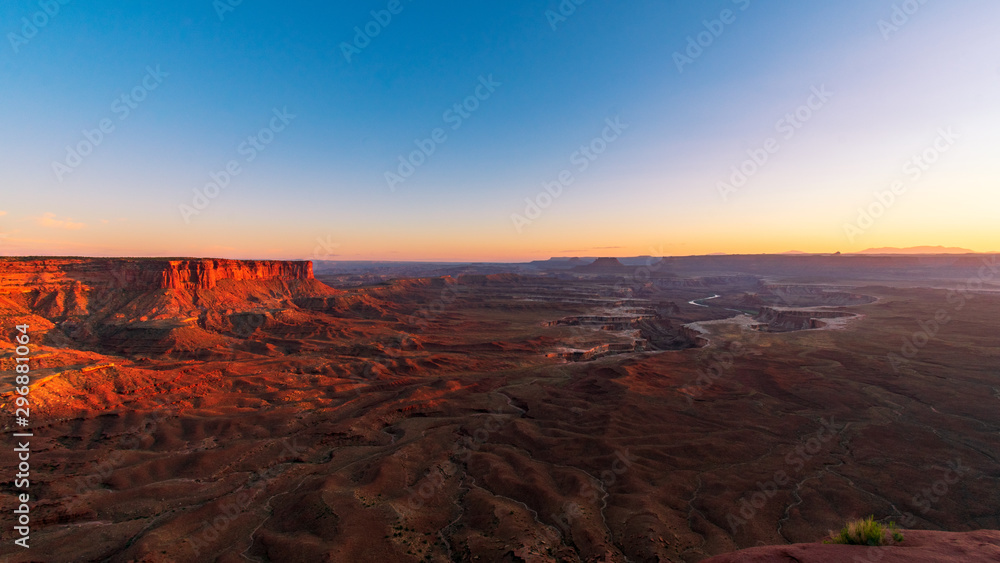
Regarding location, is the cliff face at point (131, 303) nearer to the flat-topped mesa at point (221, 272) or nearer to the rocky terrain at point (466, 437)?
the flat-topped mesa at point (221, 272)

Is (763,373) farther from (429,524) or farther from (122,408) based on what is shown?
(122,408)

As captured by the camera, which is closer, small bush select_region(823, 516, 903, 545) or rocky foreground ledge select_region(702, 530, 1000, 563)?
rocky foreground ledge select_region(702, 530, 1000, 563)

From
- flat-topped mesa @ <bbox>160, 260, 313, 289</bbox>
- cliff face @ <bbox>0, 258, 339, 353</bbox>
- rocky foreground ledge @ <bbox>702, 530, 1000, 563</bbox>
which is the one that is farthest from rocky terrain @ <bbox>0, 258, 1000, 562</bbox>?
flat-topped mesa @ <bbox>160, 260, 313, 289</bbox>

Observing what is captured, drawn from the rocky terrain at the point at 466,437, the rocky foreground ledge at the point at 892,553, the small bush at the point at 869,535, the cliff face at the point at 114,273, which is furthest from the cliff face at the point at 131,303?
the small bush at the point at 869,535

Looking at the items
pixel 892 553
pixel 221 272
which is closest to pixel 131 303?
pixel 221 272

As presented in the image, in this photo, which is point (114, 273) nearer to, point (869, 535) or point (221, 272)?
point (221, 272)

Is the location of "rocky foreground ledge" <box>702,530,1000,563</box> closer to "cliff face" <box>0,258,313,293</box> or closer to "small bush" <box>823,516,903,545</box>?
"small bush" <box>823,516,903,545</box>

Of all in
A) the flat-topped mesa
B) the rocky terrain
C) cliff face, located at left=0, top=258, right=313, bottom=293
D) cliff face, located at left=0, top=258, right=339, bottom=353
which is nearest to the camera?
the rocky terrain

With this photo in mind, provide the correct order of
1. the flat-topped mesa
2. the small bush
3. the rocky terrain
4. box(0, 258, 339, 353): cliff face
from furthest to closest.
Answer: the flat-topped mesa
box(0, 258, 339, 353): cliff face
the rocky terrain
the small bush
